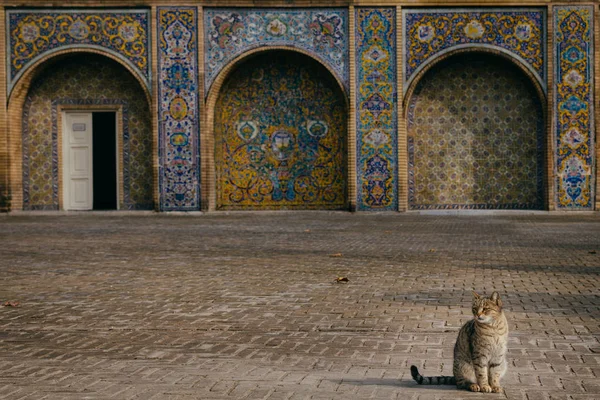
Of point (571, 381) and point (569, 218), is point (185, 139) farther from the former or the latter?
point (571, 381)

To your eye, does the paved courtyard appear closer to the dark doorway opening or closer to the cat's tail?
the cat's tail

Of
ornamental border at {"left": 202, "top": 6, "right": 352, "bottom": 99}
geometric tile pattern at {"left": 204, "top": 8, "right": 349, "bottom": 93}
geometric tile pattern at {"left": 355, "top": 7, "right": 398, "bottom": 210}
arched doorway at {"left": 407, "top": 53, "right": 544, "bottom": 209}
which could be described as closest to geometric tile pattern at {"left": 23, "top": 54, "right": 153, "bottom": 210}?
ornamental border at {"left": 202, "top": 6, "right": 352, "bottom": 99}

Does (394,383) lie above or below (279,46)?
below

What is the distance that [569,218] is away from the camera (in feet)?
64.8

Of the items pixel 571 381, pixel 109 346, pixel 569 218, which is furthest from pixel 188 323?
pixel 569 218

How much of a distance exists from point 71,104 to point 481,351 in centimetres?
1989

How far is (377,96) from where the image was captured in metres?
21.9

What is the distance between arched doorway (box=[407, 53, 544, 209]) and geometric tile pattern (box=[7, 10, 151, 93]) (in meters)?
6.64

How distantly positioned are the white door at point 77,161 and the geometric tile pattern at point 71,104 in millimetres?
268

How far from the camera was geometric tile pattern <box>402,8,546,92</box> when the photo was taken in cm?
2172

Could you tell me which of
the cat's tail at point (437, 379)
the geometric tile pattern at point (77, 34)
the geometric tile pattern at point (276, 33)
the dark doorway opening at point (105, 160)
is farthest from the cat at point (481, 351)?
the dark doorway opening at point (105, 160)

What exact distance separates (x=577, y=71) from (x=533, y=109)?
133 centimetres

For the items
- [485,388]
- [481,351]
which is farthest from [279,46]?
[481,351]

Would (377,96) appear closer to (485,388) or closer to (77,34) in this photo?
(77,34)
